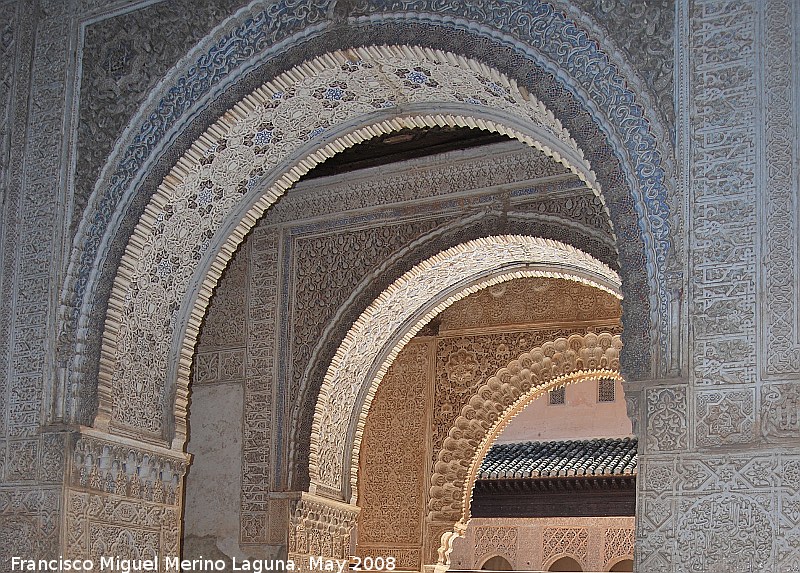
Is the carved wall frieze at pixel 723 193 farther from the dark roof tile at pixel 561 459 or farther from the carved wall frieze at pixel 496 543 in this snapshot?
the carved wall frieze at pixel 496 543

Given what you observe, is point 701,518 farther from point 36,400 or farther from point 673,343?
point 36,400

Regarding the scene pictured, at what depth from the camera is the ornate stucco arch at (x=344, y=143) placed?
4.43 meters

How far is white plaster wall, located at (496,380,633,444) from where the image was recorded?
16031 mm

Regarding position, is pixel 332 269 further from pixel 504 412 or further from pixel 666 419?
pixel 666 419

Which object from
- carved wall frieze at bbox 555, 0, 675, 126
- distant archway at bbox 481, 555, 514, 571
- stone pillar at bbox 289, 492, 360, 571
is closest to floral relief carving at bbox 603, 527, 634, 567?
distant archway at bbox 481, 555, 514, 571

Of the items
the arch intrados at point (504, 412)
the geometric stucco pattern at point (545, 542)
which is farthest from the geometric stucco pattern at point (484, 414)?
the geometric stucco pattern at point (545, 542)

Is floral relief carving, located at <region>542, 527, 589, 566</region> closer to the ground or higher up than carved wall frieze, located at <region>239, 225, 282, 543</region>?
closer to the ground

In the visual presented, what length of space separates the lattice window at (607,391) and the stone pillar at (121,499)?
11.0 m

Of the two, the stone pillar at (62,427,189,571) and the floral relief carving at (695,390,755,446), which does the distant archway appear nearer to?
the stone pillar at (62,427,189,571)

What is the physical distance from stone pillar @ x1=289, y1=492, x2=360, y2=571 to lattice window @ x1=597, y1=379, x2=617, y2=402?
29.3 ft

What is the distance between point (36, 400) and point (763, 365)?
3.13 meters

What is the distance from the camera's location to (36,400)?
5.48 m

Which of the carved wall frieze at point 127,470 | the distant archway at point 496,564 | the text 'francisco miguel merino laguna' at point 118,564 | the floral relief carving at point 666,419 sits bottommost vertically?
the distant archway at point 496,564

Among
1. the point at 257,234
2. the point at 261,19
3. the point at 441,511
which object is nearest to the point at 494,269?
the point at 257,234
